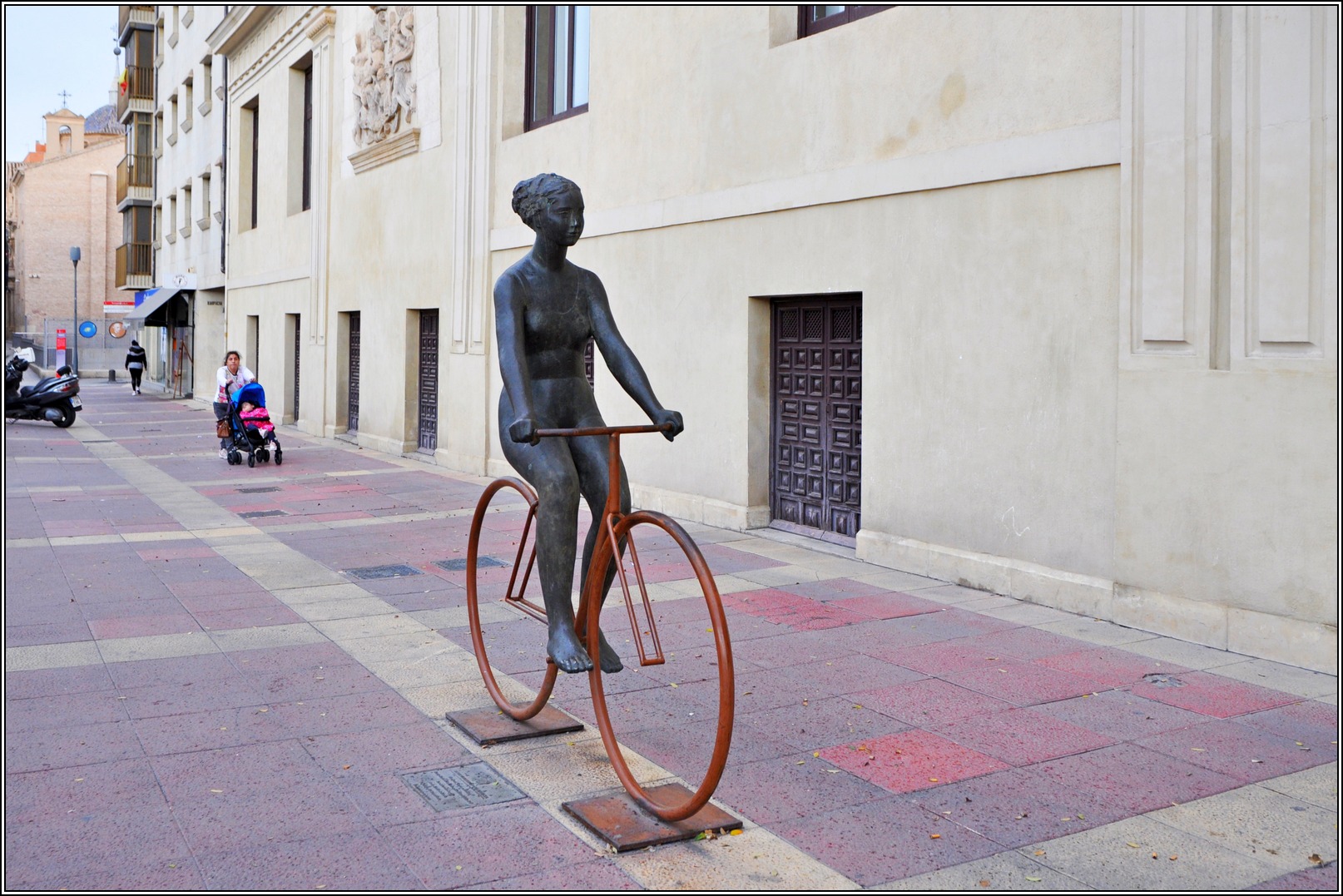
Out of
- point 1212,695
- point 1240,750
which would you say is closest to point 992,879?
point 1240,750

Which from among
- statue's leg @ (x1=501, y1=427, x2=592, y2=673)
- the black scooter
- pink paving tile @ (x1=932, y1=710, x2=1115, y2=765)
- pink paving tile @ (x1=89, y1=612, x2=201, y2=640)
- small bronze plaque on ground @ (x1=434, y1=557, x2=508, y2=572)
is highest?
the black scooter

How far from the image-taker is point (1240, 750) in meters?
4.90

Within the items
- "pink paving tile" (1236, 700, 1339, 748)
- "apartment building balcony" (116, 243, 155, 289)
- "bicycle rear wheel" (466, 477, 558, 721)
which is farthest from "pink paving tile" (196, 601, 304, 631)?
"apartment building balcony" (116, 243, 155, 289)

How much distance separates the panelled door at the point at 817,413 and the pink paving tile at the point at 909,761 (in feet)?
16.1

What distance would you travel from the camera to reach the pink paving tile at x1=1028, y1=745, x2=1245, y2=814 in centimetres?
434

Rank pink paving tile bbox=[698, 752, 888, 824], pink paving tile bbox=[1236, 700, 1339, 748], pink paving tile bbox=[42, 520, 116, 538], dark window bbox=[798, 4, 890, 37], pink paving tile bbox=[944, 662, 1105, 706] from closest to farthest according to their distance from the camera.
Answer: pink paving tile bbox=[698, 752, 888, 824] → pink paving tile bbox=[1236, 700, 1339, 748] → pink paving tile bbox=[944, 662, 1105, 706] → dark window bbox=[798, 4, 890, 37] → pink paving tile bbox=[42, 520, 116, 538]

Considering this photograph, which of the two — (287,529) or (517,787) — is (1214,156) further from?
(287,529)

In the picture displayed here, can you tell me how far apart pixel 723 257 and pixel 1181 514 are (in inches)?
203

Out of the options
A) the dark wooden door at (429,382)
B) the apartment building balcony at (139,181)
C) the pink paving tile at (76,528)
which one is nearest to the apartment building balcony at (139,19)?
the apartment building balcony at (139,181)

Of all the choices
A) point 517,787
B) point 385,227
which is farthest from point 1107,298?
point 385,227

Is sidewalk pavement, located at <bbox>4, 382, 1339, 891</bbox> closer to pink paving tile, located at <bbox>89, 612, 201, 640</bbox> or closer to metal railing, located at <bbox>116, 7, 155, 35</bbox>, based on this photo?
pink paving tile, located at <bbox>89, 612, 201, 640</bbox>

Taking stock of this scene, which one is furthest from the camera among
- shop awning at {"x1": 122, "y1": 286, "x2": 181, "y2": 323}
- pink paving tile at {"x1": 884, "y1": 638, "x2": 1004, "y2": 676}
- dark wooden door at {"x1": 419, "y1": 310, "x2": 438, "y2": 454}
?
shop awning at {"x1": 122, "y1": 286, "x2": 181, "y2": 323}

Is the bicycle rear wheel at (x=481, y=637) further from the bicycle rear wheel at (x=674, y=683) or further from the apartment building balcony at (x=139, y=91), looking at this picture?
the apartment building balcony at (x=139, y=91)

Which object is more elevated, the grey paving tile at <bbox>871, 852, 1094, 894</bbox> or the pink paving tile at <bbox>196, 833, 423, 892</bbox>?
the pink paving tile at <bbox>196, 833, 423, 892</bbox>
